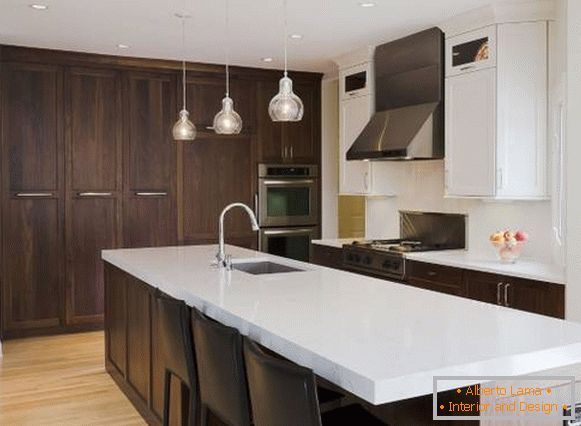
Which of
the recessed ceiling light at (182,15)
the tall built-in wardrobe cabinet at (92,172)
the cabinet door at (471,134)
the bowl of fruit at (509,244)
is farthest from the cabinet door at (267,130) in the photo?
the bowl of fruit at (509,244)

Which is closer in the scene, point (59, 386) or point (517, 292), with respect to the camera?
point (517, 292)

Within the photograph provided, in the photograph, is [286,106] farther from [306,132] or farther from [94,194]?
[306,132]

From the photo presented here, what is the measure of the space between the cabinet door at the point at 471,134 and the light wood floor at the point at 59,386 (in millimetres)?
2740

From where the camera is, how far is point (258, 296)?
8.86 feet

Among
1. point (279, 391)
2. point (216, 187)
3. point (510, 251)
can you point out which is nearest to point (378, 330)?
point (279, 391)

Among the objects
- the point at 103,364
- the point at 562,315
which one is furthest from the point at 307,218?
the point at 562,315

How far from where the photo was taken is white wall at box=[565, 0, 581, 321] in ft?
11.0

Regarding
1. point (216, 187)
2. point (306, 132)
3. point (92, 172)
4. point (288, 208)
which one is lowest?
point (288, 208)

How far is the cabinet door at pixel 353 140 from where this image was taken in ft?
18.5

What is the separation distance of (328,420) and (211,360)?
1.52ft

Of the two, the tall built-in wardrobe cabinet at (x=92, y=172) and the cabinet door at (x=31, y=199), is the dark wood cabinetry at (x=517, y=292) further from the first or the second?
the cabinet door at (x=31, y=199)

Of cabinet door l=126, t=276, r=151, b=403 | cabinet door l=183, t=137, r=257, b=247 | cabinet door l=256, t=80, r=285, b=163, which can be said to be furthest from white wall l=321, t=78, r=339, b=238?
cabinet door l=126, t=276, r=151, b=403

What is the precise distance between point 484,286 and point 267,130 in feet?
11.0

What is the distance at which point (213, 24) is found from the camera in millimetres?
4680
